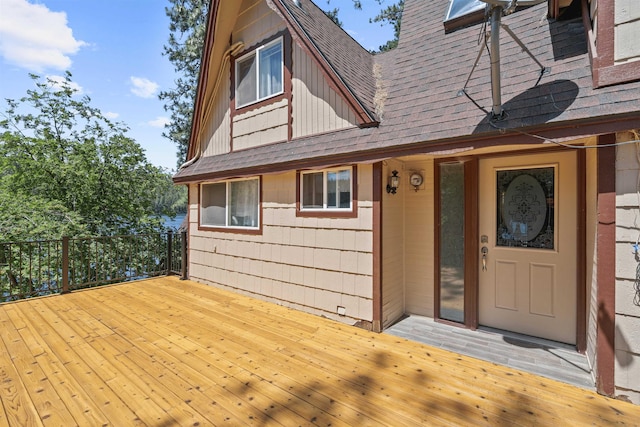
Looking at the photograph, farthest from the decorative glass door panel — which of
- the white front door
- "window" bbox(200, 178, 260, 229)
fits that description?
"window" bbox(200, 178, 260, 229)

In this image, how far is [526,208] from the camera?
11.9 feet

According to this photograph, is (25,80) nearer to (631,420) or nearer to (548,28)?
(548,28)

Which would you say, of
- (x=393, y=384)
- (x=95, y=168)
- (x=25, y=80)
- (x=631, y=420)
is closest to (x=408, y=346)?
(x=393, y=384)

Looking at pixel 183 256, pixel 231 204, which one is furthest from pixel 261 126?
pixel 183 256

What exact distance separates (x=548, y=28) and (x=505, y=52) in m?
0.55

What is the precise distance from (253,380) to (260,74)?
17.1ft

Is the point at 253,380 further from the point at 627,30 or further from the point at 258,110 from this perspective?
the point at 258,110

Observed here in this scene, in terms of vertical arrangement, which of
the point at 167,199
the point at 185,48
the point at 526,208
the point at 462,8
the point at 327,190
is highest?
the point at 185,48

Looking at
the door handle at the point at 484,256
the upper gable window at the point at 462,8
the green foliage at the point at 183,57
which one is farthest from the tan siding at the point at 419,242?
the green foliage at the point at 183,57

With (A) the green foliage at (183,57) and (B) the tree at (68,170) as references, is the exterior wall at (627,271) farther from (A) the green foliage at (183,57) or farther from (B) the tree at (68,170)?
(A) the green foliage at (183,57)

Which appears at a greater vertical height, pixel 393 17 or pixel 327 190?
pixel 393 17

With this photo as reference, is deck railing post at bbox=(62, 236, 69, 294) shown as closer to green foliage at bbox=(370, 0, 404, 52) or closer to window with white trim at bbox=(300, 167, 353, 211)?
window with white trim at bbox=(300, 167, 353, 211)

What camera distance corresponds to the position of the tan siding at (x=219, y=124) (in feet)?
20.9

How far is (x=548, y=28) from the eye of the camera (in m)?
3.71
